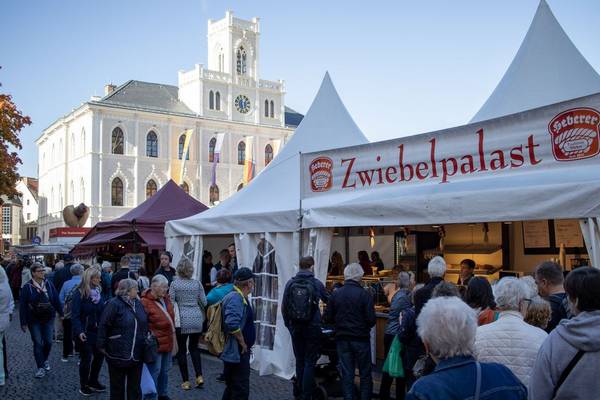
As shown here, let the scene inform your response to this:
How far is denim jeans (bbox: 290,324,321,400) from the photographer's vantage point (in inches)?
285

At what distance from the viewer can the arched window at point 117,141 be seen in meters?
46.1

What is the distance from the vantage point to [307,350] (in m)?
7.27

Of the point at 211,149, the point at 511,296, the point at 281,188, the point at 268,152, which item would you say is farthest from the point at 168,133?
the point at 511,296

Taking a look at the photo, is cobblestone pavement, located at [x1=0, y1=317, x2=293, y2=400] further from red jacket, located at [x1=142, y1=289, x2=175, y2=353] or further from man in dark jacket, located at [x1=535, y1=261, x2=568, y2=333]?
man in dark jacket, located at [x1=535, y1=261, x2=568, y2=333]

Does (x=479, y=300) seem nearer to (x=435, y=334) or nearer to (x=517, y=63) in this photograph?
(x=435, y=334)

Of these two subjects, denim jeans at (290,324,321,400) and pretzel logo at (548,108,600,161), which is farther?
denim jeans at (290,324,321,400)

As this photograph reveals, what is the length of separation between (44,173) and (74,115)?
10.8 meters

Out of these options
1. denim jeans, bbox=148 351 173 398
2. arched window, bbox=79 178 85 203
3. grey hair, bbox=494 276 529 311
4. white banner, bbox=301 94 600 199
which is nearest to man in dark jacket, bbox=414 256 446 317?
white banner, bbox=301 94 600 199

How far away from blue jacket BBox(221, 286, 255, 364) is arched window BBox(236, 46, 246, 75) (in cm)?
4760

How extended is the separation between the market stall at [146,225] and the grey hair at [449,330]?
36.2ft

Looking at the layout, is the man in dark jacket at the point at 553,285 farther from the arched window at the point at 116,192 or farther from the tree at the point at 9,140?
the arched window at the point at 116,192

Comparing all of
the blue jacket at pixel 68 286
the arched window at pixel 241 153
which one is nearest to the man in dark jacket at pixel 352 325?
the blue jacket at pixel 68 286

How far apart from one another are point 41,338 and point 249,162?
37.9 meters

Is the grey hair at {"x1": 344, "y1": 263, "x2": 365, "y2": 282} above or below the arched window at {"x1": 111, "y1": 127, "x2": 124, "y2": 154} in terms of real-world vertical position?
below
